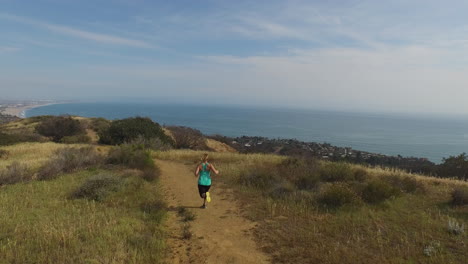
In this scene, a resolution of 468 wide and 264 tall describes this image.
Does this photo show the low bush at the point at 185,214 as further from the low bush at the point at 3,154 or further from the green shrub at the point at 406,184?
the low bush at the point at 3,154

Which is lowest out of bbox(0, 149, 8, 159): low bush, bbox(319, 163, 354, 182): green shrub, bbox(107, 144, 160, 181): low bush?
bbox(0, 149, 8, 159): low bush

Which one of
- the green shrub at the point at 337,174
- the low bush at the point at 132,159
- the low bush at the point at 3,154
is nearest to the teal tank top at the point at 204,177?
the low bush at the point at 132,159

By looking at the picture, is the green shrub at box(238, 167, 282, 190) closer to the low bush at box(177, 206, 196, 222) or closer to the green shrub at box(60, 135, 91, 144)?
the low bush at box(177, 206, 196, 222)

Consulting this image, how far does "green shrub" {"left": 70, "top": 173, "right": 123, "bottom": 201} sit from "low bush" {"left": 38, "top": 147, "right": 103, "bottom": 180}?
396 centimetres

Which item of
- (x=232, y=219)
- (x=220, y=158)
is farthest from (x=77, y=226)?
(x=220, y=158)

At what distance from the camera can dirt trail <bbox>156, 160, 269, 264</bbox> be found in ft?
18.7

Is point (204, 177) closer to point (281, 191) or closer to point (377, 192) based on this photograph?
point (281, 191)

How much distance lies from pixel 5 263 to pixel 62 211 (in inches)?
125

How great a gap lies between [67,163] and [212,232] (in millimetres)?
11557

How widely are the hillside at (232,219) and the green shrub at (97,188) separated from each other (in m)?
0.04

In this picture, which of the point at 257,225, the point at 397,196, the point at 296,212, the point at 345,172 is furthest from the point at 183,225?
the point at 345,172

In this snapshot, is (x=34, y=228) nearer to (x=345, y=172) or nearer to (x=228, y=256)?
(x=228, y=256)

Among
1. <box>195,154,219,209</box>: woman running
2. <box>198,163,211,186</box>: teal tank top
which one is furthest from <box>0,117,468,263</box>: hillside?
<box>198,163,211,186</box>: teal tank top

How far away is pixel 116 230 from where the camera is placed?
258 inches
